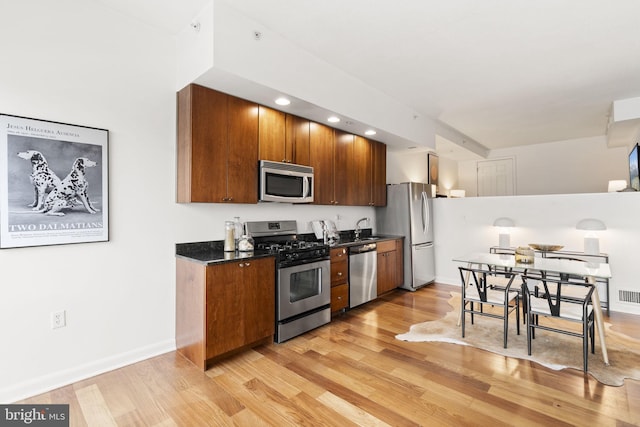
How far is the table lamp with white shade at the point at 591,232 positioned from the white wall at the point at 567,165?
329cm

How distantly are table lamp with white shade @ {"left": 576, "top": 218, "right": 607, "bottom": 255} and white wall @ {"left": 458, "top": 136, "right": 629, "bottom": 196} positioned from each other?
10.8ft

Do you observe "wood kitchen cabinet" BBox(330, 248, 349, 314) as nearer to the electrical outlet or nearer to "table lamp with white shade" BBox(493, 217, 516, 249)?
the electrical outlet

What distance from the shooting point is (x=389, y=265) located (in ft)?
14.9

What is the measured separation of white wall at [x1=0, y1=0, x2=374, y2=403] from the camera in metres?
2.08

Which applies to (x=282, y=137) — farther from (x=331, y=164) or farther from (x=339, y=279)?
(x=339, y=279)

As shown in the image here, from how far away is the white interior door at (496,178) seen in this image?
7.71 m

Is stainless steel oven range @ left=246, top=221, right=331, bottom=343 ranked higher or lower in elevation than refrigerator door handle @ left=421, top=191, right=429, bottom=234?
lower

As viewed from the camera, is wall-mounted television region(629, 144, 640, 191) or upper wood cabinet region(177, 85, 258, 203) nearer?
upper wood cabinet region(177, 85, 258, 203)

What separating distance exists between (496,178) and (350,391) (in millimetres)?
7487

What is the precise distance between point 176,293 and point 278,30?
2.50 m

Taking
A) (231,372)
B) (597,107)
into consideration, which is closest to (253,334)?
(231,372)

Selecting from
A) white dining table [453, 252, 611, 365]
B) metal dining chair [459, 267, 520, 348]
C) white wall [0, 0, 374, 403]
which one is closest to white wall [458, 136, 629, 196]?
white dining table [453, 252, 611, 365]

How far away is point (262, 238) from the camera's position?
349 centimetres

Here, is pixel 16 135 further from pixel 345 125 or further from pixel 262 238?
pixel 345 125
